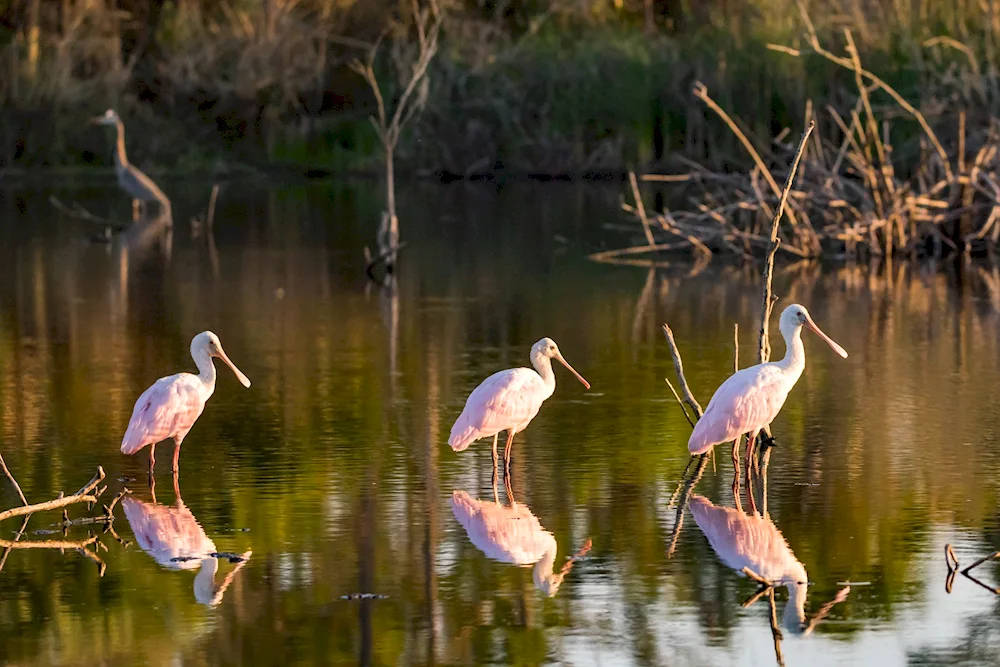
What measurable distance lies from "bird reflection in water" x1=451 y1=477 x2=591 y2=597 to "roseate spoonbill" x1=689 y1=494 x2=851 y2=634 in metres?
0.61

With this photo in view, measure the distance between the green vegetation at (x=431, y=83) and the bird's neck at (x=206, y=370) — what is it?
76.2 ft

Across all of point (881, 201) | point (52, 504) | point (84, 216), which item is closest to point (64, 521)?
point (52, 504)

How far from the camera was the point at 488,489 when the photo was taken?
10453 mm

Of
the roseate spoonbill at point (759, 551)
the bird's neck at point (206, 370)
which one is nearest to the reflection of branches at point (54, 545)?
the bird's neck at point (206, 370)

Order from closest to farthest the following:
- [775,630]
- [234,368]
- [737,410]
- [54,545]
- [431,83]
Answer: [775,630] → [54,545] → [737,410] → [234,368] → [431,83]

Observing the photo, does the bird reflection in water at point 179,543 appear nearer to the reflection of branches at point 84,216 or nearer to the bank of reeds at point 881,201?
the bank of reeds at point 881,201

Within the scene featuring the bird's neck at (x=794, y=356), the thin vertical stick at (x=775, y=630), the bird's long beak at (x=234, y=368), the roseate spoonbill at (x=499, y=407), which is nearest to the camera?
the thin vertical stick at (x=775, y=630)

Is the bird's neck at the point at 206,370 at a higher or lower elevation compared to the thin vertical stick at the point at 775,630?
higher

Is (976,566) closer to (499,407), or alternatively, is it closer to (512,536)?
(512,536)

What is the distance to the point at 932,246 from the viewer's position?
25.3 meters

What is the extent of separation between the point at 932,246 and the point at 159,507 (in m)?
16.8

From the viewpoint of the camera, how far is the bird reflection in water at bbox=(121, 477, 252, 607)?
27.8ft

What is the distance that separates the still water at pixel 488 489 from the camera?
7.76 m

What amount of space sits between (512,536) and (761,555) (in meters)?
1.13
